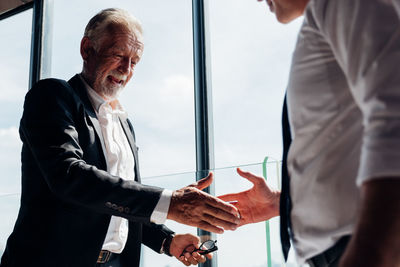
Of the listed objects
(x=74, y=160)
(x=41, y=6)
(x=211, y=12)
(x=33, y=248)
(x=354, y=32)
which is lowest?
(x=33, y=248)

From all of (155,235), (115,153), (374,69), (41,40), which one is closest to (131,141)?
(115,153)

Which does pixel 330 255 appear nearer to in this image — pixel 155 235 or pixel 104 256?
pixel 104 256

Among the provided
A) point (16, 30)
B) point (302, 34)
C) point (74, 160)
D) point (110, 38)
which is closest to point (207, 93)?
A: point (110, 38)

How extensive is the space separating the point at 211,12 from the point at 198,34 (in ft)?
0.65

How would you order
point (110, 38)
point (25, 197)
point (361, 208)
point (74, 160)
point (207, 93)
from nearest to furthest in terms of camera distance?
point (361, 208)
point (74, 160)
point (25, 197)
point (110, 38)
point (207, 93)

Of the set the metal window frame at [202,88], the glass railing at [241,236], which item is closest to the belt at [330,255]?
the glass railing at [241,236]

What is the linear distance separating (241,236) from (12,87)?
3.39 meters

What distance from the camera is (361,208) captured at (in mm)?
526

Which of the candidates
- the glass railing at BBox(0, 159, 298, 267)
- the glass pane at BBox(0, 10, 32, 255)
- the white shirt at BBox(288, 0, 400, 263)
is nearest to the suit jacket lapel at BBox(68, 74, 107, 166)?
the glass railing at BBox(0, 159, 298, 267)

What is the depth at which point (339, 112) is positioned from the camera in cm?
67

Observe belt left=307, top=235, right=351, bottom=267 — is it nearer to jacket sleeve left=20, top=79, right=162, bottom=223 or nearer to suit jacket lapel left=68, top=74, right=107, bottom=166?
jacket sleeve left=20, top=79, right=162, bottom=223

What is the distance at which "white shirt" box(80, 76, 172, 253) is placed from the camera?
157 centimetres

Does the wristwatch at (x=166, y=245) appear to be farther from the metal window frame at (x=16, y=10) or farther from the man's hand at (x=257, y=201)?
the metal window frame at (x=16, y=10)

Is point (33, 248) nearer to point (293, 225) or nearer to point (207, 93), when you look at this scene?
point (293, 225)
